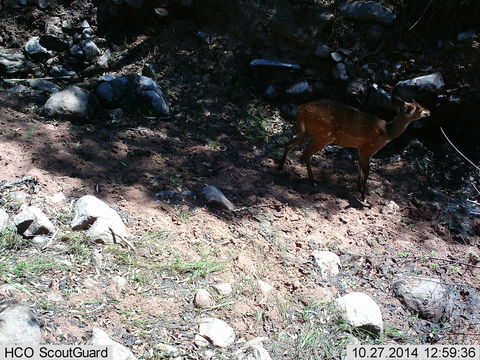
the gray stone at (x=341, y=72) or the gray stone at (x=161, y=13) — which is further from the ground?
the gray stone at (x=341, y=72)

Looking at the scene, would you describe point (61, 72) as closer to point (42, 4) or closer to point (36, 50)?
point (36, 50)

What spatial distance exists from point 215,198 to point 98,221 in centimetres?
131

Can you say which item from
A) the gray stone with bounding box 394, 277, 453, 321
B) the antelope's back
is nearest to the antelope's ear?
the antelope's back

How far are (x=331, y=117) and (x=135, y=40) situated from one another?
12.6ft

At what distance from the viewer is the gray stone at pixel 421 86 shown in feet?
22.3

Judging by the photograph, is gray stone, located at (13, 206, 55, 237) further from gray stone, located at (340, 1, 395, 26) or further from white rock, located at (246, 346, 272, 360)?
gray stone, located at (340, 1, 395, 26)

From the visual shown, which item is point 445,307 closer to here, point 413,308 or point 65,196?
point 413,308

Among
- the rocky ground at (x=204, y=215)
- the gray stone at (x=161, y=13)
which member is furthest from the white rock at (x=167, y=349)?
the gray stone at (x=161, y=13)

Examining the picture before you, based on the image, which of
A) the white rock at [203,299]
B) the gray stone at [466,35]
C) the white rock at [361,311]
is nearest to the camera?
the white rock at [203,299]

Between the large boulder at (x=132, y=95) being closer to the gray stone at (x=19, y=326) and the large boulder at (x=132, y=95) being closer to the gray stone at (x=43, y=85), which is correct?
the gray stone at (x=43, y=85)

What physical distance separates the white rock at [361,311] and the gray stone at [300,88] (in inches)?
149

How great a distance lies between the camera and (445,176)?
6531 millimetres

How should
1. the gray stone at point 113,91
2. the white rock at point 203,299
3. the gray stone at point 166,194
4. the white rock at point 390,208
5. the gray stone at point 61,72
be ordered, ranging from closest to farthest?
the white rock at point 203,299, the gray stone at point 166,194, the white rock at point 390,208, the gray stone at point 113,91, the gray stone at point 61,72

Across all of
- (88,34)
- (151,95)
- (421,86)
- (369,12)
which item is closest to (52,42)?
(88,34)
